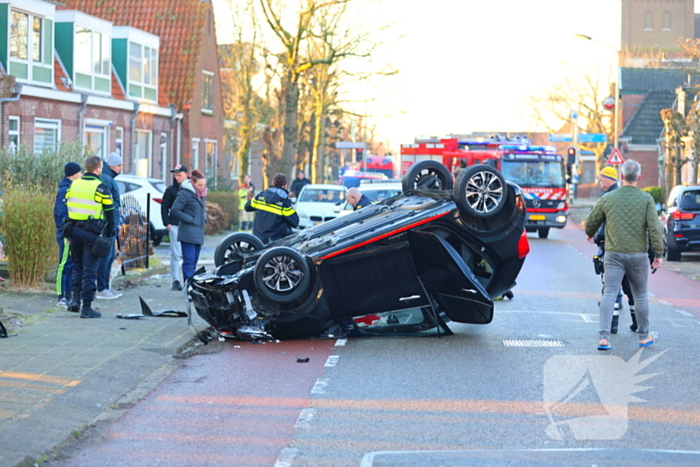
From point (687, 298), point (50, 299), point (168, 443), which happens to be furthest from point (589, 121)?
point (168, 443)

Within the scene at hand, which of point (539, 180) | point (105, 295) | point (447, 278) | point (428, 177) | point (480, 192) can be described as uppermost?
point (539, 180)

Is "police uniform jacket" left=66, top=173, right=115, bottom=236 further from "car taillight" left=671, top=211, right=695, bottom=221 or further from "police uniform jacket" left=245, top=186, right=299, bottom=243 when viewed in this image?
"car taillight" left=671, top=211, right=695, bottom=221

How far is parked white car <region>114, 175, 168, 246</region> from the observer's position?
71.8ft

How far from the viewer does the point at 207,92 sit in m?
40.8

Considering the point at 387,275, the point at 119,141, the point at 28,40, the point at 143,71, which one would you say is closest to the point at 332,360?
the point at 387,275

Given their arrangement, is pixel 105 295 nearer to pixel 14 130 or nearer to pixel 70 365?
pixel 70 365

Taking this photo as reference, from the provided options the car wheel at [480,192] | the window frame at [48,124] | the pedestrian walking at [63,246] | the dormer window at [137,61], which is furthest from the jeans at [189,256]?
the dormer window at [137,61]

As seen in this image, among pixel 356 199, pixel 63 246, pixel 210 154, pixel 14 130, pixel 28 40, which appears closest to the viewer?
pixel 63 246

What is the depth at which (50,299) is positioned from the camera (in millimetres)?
12336

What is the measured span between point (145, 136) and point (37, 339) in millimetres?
26777

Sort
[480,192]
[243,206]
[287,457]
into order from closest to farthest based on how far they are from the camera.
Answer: [287,457], [480,192], [243,206]

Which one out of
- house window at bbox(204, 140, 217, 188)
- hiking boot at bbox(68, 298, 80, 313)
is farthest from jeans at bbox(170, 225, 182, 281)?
house window at bbox(204, 140, 217, 188)

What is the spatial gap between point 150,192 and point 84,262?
11320 mm

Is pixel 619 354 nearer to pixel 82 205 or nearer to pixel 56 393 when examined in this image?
pixel 56 393
